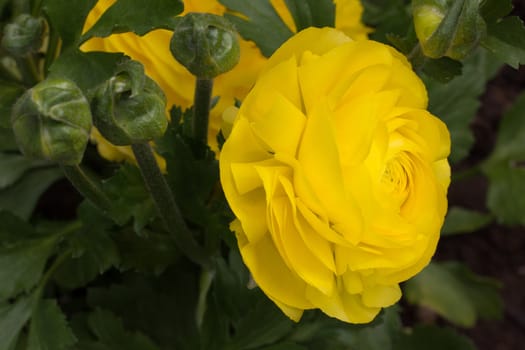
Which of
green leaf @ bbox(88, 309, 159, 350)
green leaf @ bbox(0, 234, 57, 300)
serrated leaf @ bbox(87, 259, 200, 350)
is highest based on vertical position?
green leaf @ bbox(0, 234, 57, 300)

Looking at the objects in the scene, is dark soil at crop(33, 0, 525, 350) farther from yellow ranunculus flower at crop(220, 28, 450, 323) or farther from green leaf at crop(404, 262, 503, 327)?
yellow ranunculus flower at crop(220, 28, 450, 323)

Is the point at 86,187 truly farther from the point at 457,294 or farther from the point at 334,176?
the point at 457,294

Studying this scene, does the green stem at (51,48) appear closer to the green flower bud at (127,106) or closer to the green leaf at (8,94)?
the green leaf at (8,94)

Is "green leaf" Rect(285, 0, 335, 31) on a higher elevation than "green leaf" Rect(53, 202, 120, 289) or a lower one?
higher

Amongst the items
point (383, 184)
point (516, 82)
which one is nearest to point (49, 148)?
point (383, 184)

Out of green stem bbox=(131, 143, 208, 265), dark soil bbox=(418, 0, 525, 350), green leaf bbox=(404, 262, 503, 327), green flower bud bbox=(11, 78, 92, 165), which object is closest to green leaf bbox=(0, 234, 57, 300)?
green stem bbox=(131, 143, 208, 265)

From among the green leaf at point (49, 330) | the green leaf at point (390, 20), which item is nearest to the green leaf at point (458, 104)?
the green leaf at point (390, 20)

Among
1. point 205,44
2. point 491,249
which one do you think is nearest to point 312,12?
point 205,44
